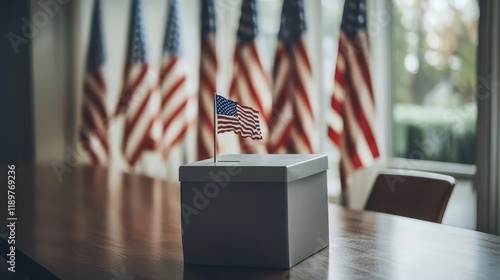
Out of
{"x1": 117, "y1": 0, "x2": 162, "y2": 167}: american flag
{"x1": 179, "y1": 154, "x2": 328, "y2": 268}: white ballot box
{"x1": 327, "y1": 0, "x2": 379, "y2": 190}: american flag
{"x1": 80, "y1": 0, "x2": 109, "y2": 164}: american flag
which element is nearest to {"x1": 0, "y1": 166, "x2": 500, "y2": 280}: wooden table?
{"x1": 179, "y1": 154, "x2": 328, "y2": 268}: white ballot box

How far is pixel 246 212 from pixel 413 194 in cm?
101

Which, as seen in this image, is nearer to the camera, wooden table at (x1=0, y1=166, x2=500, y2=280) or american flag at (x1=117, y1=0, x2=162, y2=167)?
wooden table at (x1=0, y1=166, x2=500, y2=280)

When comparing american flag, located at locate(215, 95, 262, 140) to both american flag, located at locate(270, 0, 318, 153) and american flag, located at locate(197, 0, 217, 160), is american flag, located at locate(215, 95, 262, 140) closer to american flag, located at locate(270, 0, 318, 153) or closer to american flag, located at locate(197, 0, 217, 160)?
american flag, located at locate(270, 0, 318, 153)

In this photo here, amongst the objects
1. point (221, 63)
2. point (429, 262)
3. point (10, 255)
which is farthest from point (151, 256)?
point (221, 63)

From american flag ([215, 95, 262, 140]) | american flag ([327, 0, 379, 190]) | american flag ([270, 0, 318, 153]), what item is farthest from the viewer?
american flag ([270, 0, 318, 153])

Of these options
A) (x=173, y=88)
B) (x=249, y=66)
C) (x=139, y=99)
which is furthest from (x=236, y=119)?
(x=139, y=99)

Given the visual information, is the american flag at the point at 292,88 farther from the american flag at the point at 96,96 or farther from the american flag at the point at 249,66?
the american flag at the point at 96,96

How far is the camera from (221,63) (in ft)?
15.9

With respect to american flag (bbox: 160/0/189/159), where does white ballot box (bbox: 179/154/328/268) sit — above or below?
below

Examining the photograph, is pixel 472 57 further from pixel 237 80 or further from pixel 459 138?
pixel 237 80

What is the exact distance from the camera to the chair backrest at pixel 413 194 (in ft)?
6.56

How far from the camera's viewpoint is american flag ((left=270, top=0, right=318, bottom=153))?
12.4ft

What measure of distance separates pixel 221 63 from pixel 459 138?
2.06 m

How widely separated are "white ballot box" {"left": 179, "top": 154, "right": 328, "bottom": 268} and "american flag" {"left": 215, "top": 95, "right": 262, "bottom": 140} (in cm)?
9
